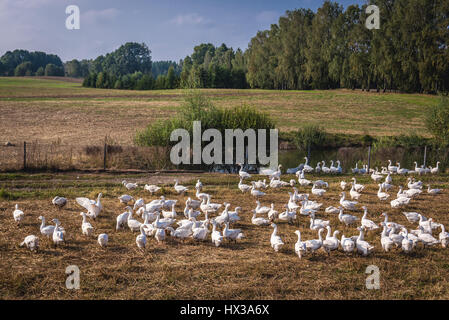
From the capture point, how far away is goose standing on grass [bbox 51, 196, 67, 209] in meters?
13.1

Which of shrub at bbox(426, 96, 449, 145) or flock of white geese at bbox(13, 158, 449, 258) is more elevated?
shrub at bbox(426, 96, 449, 145)

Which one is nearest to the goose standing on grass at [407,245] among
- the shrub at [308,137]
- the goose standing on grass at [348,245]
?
the goose standing on grass at [348,245]

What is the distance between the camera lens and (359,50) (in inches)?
2557

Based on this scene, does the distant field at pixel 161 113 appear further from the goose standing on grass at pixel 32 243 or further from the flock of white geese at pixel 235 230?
the goose standing on grass at pixel 32 243

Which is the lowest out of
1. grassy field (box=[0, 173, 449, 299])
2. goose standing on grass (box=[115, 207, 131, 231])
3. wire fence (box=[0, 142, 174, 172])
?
grassy field (box=[0, 173, 449, 299])

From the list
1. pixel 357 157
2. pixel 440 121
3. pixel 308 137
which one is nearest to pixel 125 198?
pixel 357 157

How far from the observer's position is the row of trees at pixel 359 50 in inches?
2290

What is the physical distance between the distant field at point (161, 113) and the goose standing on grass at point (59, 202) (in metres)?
20.1

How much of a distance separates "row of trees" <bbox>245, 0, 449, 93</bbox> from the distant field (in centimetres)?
348

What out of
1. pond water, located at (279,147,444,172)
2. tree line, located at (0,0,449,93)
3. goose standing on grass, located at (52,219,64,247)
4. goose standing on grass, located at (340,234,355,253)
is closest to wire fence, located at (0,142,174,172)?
tree line, located at (0,0,449,93)

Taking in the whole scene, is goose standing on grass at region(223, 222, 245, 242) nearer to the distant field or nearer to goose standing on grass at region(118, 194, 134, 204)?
goose standing on grass at region(118, 194, 134, 204)

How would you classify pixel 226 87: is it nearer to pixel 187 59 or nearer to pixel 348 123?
pixel 187 59
